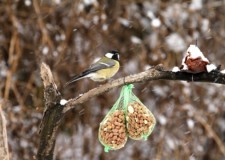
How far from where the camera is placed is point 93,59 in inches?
221

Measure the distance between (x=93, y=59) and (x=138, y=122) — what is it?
9.93 feet

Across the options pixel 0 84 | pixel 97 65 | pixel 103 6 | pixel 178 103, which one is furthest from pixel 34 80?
pixel 97 65

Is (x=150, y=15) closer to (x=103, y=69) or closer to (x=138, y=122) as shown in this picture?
(x=103, y=69)

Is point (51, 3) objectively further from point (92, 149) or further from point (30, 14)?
point (92, 149)

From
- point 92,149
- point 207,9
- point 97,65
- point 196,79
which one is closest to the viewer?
point 196,79

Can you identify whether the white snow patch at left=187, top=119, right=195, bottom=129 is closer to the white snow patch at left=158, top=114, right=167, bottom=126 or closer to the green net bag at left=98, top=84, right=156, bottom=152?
the white snow patch at left=158, top=114, right=167, bottom=126

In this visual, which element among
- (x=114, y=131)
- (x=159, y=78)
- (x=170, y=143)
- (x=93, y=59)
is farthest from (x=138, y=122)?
(x=170, y=143)

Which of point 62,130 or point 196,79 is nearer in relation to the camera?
point 196,79

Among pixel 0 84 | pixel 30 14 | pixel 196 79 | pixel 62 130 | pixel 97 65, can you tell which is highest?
pixel 30 14

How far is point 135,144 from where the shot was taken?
5699 millimetres

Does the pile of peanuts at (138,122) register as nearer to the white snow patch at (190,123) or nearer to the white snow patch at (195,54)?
the white snow patch at (195,54)

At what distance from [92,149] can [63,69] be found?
964 mm

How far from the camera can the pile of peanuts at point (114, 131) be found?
8.75ft

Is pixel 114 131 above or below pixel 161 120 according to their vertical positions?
below
